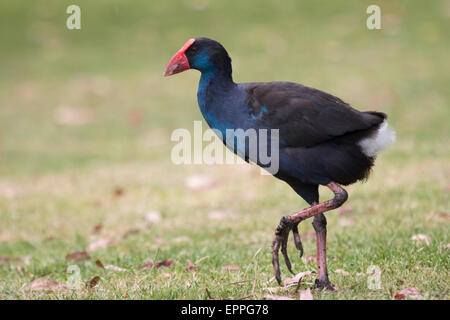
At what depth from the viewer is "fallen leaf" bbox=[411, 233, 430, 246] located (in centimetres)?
493

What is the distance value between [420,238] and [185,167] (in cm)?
454

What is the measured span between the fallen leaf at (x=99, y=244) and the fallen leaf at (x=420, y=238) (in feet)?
8.59

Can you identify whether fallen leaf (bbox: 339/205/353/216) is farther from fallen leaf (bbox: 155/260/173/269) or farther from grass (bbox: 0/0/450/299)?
fallen leaf (bbox: 155/260/173/269)

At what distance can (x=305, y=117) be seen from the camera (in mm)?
3920

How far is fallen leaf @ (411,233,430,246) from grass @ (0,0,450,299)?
0.13 feet

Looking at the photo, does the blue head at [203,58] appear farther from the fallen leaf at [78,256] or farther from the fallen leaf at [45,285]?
the fallen leaf at [78,256]

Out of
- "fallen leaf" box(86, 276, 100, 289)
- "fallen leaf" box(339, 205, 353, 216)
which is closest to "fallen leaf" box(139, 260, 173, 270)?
"fallen leaf" box(86, 276, 100, 289)

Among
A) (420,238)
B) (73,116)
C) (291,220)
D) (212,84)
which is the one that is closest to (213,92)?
(212,84)

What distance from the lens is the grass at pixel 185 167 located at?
15.3ft

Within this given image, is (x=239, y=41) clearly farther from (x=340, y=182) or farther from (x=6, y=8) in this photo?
(x=340, y=182)

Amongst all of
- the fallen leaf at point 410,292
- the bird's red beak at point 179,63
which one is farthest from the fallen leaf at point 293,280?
the bird's red beak at point 179,63

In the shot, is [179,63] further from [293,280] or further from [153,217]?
[153,217]

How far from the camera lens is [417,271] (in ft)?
13.5
